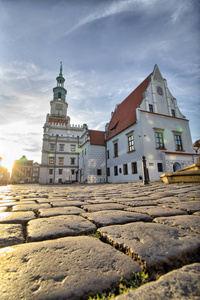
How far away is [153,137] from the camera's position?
49.4 ft

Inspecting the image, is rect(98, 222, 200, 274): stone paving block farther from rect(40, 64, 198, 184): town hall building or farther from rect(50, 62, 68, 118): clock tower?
rect(50, 62, 68, 118): clock tower

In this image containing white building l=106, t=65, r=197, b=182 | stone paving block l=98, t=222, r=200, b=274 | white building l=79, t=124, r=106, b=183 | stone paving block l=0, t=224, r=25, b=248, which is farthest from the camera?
white building l=79, t=124, r=106, b=183

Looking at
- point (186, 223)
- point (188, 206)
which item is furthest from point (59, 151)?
point (186, 223)

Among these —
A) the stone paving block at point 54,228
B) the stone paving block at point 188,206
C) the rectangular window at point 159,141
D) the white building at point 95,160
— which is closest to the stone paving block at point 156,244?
the stone paving block at point 54,228

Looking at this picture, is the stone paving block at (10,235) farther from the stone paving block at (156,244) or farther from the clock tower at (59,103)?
the clock tower at (59,103)

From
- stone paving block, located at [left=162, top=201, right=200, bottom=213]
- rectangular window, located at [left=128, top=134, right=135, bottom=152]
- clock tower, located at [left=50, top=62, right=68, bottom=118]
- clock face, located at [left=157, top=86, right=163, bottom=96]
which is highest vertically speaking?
clock tower, located at [left=50, top=62, right=68, bottom=118]

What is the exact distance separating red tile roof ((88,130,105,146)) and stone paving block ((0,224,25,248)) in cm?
2133

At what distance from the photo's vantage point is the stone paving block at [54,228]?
1.13 metres

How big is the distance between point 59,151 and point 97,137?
38.7 feet

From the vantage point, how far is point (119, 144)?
18.8 m

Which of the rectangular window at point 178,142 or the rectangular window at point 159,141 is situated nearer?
the rectangular window at point 159,141

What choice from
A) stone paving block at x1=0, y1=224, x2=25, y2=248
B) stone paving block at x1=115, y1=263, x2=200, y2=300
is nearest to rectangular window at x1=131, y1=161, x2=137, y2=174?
stone paving block at x1=0, y1=224, x2=25, y2=248

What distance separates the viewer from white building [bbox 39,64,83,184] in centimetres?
2992

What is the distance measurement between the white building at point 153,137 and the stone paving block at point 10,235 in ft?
44.3
